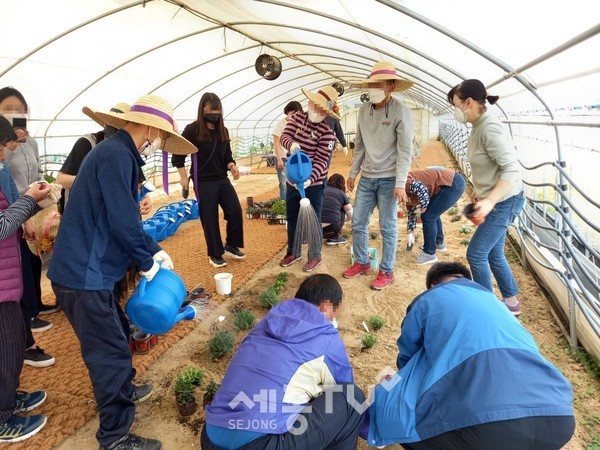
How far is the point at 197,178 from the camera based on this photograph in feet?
12.8

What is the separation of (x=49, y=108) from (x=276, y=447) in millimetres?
7294

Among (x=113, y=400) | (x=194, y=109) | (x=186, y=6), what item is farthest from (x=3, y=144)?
(x=194, y=109)

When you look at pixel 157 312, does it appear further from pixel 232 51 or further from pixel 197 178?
pixel 232 51

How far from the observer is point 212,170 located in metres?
3.90

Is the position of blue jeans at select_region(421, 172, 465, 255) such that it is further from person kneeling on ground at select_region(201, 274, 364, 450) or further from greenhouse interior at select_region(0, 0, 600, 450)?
person kneeling on ground at select_region(201, 274, 364, 450)

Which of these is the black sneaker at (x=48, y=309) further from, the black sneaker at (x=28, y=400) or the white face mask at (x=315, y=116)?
the white face mask at (x=315, y=116)

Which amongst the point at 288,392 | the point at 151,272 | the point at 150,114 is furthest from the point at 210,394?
the point at 150,114

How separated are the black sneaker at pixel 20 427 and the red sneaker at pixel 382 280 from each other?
2.72m

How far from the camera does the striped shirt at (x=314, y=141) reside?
3799 mm

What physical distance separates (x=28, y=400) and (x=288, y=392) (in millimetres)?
1708

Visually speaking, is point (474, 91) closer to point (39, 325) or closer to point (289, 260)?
point (289, 260)

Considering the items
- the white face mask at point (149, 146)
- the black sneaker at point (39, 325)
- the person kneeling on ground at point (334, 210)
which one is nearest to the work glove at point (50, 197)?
the white face mask at point (149, 146)

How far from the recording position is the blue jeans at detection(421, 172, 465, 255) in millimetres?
4062

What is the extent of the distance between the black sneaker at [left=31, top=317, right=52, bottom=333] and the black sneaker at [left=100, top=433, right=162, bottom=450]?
5.40ft
